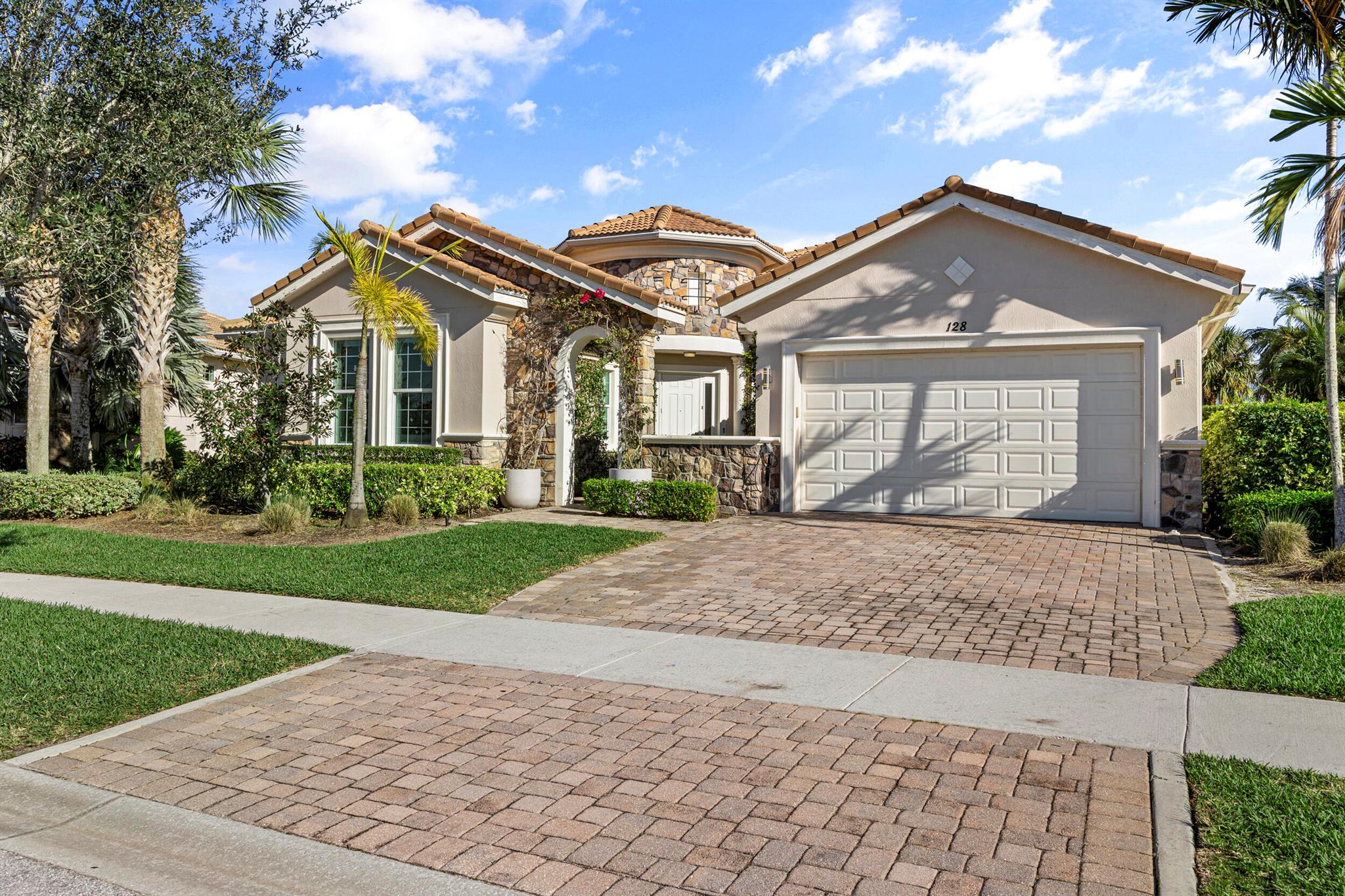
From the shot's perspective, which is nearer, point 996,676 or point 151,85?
point 996,676

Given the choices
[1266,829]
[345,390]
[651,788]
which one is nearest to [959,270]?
[345,390]

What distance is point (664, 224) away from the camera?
21312mm

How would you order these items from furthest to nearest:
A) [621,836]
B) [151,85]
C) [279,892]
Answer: [151,85], [621,836], [279,892]

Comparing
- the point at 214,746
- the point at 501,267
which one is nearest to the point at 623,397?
the point at 501,267

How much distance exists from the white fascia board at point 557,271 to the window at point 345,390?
2.22 metres

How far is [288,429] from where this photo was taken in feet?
55.3

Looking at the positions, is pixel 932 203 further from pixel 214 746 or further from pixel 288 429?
pixel 214 746

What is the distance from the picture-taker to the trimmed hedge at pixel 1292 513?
36.7ft

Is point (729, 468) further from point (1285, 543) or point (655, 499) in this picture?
point (1285, 543)

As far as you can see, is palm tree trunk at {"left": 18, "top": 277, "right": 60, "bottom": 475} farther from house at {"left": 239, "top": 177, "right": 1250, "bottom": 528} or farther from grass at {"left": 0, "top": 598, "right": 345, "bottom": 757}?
grass at {"left": 0, "top": 598, "right": 345, "bottom": 757}

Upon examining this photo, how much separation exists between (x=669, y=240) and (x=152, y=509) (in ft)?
36.8

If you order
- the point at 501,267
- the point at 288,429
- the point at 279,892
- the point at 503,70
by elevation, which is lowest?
the point at 279,892

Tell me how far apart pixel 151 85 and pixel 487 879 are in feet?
26.8

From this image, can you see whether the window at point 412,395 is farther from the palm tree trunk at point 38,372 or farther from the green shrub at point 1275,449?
the green shrub at point 1275,449
